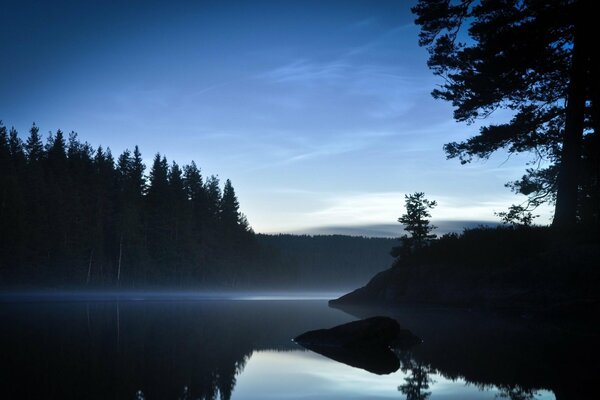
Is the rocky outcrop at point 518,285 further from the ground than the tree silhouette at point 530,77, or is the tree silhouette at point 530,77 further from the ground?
the tree silhouette at point 530,77

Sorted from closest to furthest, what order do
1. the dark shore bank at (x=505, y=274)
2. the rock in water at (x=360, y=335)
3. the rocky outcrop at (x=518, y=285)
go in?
the rock in water at (x=360, y=335) → the rocky outcrop at (x=518, y=285) → the dark shore bank at (x=505, y=274)

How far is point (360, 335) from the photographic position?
9.81m

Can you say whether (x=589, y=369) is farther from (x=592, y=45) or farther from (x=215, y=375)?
(x=592, y=45)

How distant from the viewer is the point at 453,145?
23.2 m

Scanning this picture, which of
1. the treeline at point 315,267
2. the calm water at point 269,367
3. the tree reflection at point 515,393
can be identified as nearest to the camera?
the tree reflection at point 515,393

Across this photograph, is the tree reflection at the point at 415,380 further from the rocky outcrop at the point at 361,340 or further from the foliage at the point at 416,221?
the foliage at the point at 416,221

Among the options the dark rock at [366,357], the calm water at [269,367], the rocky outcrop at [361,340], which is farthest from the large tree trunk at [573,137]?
the dark rock at [366,357]

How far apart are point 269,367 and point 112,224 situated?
62.9 m

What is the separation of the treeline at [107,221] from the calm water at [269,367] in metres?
46.3

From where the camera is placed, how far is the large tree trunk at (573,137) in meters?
19.7

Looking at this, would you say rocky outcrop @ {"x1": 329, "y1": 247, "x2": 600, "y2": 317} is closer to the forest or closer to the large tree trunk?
the large tree trunk

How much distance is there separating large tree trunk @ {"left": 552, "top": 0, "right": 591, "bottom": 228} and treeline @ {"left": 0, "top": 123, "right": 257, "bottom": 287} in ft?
163

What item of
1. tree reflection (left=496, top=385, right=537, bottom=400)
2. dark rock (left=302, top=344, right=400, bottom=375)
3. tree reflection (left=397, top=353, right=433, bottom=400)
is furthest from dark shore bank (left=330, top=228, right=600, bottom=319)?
tree reflection (left=496, top=385, right=537, bottom=400)

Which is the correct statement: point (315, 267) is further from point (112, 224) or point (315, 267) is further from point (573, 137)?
point (573, 137)
